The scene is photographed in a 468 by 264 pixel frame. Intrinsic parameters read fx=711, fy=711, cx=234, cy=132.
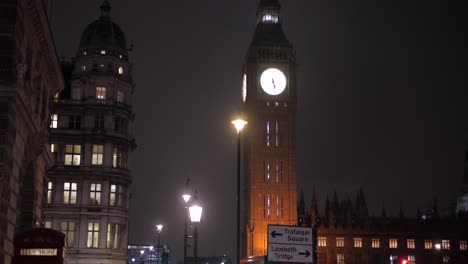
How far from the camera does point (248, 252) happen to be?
130 meters

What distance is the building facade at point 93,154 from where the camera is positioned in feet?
223

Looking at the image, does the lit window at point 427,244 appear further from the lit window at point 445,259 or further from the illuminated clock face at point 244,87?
the illuminated clock face at point 244,87

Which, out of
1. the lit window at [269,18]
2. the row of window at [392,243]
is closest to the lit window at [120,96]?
the lit window at [269,18]

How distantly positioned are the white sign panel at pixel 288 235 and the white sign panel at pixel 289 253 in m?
0.13

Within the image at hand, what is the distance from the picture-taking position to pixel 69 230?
223ft

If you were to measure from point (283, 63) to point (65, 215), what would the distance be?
73.4 metres

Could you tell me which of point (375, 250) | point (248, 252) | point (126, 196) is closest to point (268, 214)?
point (248, 252)

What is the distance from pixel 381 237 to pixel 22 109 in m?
132

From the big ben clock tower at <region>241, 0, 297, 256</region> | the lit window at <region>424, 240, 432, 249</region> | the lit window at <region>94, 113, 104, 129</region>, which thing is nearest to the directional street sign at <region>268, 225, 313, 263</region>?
the lit window at <region>94, 113, 104, 129</region>

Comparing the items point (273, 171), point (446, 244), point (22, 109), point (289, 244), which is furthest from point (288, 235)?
point (446, 244)

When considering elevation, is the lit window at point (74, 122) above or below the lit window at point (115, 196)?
above

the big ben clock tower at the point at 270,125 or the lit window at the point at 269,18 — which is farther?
the lit window at the point at 269,18

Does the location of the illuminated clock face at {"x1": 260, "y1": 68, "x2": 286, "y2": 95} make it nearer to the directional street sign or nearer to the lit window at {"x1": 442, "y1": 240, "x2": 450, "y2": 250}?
the lit window at {"x1": 442, "y1": 240, "x2": 450, "y2": 250}

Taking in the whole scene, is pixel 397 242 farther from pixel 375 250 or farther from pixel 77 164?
pixel 77 164
